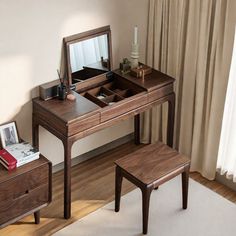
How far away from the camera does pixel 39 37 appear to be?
3584mm

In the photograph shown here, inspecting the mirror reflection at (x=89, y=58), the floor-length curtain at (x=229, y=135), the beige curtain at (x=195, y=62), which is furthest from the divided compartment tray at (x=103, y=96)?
the floor-length curtain at (x=229, y=135)

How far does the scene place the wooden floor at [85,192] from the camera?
361 centimetres

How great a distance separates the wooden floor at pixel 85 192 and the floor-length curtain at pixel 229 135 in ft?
0.56

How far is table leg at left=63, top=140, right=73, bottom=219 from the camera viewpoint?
3.46 metres

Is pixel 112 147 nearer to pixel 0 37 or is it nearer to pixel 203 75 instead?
pixel 203 75

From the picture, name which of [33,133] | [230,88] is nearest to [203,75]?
[230,88]

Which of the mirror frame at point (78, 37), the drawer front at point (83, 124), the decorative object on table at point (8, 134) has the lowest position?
the decorative object on table at point (8, 134)

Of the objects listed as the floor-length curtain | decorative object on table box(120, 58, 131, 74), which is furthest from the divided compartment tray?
the floor-length curtain

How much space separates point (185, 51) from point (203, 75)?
24 centimetres

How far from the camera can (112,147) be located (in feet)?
14.8

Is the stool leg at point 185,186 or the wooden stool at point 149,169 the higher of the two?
the wooden stool at point 149,169

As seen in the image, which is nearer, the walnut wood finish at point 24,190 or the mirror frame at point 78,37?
the walnut wood finish at point 24,190

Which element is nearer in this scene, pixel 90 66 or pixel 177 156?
pixel 177 156

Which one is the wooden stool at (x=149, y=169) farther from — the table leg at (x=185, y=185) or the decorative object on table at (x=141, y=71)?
the decorative object on table at (x=141, y=71)
